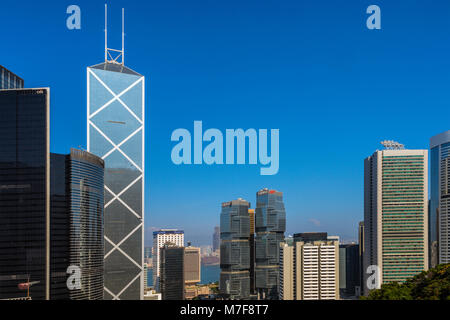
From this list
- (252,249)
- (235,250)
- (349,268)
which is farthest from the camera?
(252,249)

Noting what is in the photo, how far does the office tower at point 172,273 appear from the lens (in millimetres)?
46000

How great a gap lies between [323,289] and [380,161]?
Answer: 1039 cm

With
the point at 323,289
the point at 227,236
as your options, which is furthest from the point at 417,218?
the point at 227,236

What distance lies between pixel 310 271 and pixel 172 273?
73.4 ft

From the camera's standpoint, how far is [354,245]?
4216cm

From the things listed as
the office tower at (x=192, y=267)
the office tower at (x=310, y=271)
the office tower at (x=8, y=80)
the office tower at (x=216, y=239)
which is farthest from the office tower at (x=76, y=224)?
the office tower at (x=192, y=267)

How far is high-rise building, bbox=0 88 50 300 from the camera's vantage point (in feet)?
76.1

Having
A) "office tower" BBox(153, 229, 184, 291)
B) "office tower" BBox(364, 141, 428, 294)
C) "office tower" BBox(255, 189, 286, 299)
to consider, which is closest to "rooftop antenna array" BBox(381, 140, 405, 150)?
"office tower" BBox(364, 141, 428, 294)

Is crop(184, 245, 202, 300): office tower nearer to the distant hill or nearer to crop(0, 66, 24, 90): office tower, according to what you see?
crop(0, 66, 24, 90): office tower

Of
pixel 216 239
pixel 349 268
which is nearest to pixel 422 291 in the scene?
pixel 349 268

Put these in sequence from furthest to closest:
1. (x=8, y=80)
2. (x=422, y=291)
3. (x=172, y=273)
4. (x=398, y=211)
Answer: (x=172, y=273) → (x=398, y=211) → (x=8, y=80) → (x=422, y=291)

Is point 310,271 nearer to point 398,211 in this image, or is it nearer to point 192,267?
point 398,211

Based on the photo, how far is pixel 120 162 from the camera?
1480 inches
